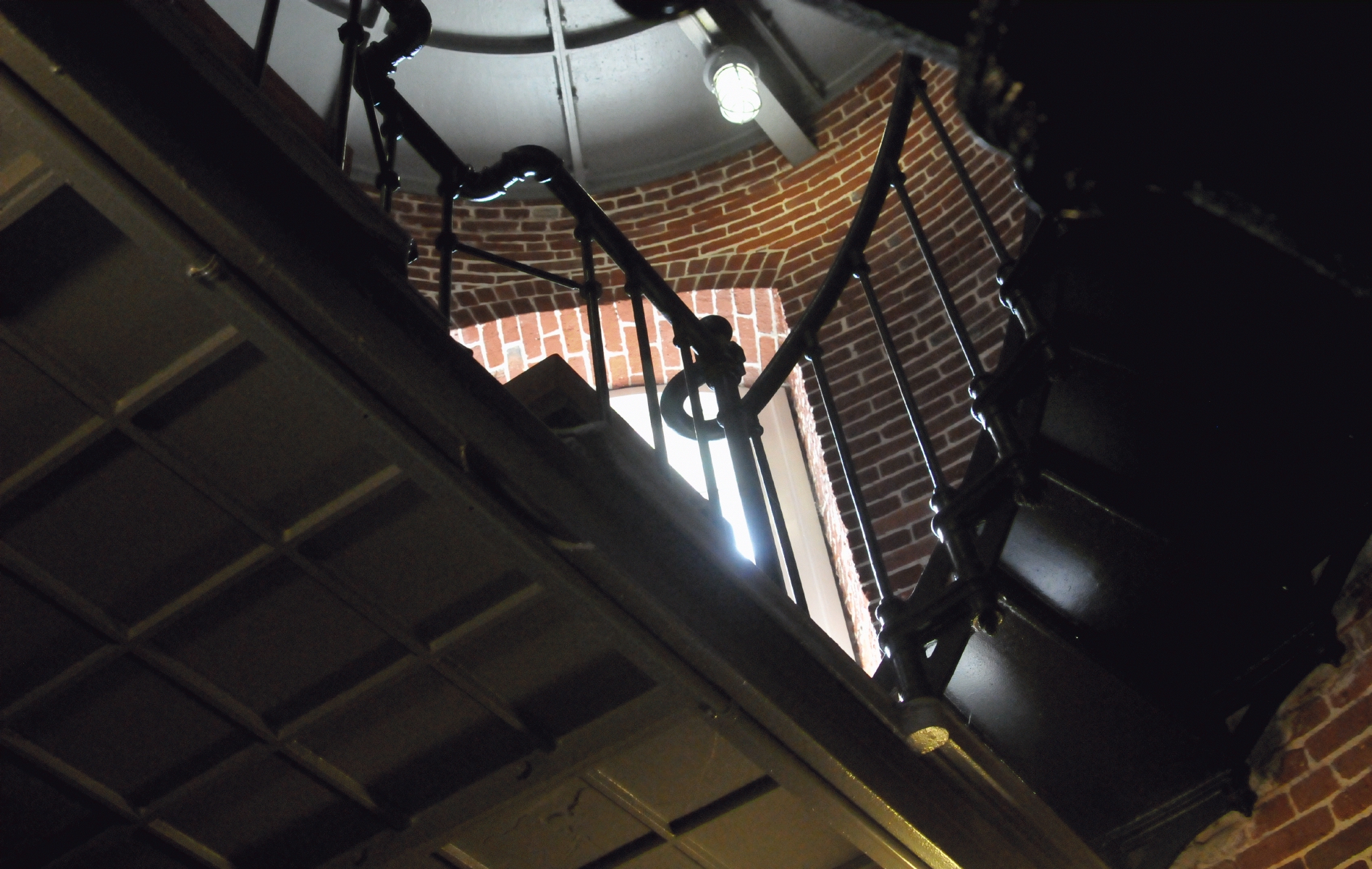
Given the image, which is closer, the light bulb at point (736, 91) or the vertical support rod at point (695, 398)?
the vertical support rod at point (695, 398)

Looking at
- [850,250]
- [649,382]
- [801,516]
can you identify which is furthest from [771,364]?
[801,516]

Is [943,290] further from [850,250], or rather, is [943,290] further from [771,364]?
[771,364]

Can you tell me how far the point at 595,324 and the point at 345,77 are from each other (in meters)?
0.74

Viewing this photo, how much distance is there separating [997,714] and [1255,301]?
3.92 feet

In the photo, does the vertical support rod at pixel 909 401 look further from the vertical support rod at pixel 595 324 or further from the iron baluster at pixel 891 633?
the vertical support rod at pixel 595 324

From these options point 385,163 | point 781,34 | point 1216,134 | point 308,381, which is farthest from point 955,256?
point 1216,134

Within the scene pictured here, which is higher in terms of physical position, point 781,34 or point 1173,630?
point 781,34

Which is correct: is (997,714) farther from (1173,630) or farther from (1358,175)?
(1358,175)

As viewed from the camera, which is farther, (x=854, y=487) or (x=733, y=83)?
(x=733, y=83)

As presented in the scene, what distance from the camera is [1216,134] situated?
2.84ft

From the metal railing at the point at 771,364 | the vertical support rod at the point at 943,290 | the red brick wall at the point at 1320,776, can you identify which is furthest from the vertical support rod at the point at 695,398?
the red brick wall at the point at 1320,776

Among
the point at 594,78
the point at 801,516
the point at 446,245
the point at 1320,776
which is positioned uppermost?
the point at 594,78

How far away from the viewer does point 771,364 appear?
10.1 feet

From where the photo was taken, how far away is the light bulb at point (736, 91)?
6.07m
